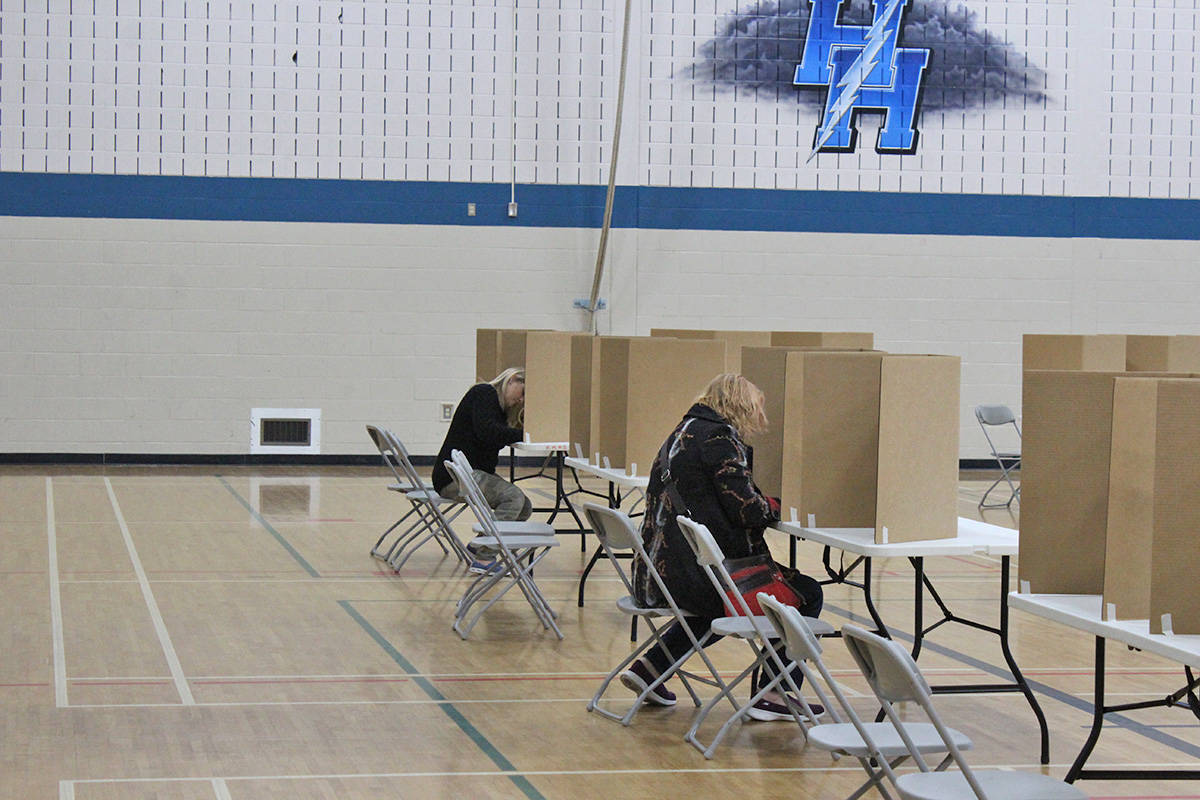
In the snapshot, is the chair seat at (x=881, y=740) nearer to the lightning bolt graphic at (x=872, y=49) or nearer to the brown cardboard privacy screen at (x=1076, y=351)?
the brown cardboard privacy screen at (x=1076, y=351)

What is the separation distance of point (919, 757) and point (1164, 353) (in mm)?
5568

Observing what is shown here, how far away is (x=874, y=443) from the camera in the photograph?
5074mm

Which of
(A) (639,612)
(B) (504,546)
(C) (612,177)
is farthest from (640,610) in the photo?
(C) (612,177)

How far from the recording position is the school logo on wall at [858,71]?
13.0 metres

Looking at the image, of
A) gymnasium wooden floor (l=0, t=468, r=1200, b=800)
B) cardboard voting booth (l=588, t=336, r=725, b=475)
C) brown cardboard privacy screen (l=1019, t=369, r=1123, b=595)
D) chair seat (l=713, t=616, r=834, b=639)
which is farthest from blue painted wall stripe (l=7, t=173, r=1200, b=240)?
brown cardboard privacy screen (l=1019, t=369, r=1123, b=595)

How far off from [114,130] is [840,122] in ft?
19.9

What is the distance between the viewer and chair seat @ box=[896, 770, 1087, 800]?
306 centimetres

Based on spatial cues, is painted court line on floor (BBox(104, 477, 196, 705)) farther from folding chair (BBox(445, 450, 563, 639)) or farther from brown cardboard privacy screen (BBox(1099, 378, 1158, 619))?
brown cardboard privacy screen (BBox(1099, 378, 1158, 619))

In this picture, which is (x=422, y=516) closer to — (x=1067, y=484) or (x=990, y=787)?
(x=1067, y=484)

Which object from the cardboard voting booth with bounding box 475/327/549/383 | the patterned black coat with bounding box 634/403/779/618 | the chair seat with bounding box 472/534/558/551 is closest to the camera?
the patterned black coat with bounding box 634/403/779/618

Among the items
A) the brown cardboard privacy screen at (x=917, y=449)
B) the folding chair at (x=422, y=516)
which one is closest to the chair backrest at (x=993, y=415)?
the folding chair at (x=422, y=516)

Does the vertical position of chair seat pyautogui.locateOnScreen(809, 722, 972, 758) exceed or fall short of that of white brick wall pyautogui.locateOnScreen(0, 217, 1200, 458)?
it falls short

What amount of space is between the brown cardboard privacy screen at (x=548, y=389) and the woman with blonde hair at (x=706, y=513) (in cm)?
342

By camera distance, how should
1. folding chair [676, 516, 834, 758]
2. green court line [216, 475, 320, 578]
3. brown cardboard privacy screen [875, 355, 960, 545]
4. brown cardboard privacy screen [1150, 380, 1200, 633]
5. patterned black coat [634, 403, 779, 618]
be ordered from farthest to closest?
green court line [216, 475, 320, 578] → patterned black coat [634, 403, 779, 618] → brown cardboard privacy screen [875, 355, 960, 545] → folding chair [676, 516, 834, 758] → brown cardboard privacy screen [1150, 380, 1200, 633]
